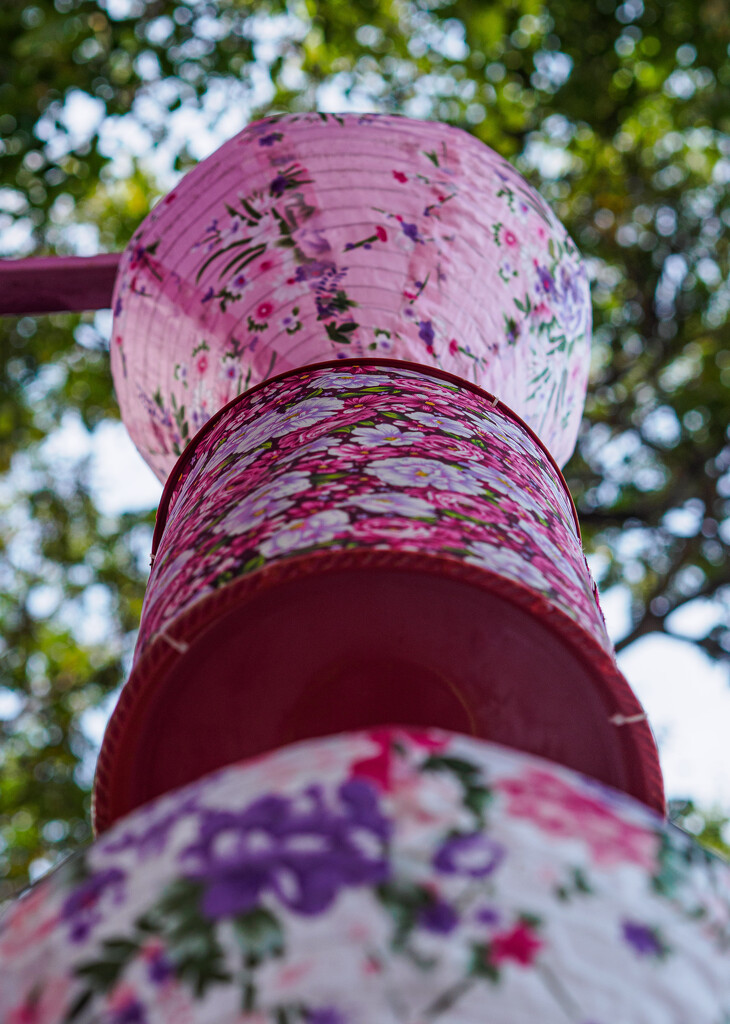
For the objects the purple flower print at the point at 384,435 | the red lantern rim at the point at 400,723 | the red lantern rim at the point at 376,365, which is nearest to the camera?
the red lantern rim at the point at 400,723

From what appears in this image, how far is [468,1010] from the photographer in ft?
1.17

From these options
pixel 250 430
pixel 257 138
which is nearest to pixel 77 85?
pixel 257 138

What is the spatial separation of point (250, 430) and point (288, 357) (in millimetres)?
181

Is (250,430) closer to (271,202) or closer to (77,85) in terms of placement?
(271,202)

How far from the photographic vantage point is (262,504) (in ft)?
1.97

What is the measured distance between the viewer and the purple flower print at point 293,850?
37 cm

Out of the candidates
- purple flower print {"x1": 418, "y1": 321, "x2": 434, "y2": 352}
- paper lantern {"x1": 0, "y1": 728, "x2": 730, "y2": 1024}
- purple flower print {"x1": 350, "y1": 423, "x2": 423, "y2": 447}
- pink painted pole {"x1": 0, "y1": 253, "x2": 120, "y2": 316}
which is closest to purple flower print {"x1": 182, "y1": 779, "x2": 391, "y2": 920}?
paper lantern {"x1": 0, "y1": 728, "x2": 730, "y2": 1024}

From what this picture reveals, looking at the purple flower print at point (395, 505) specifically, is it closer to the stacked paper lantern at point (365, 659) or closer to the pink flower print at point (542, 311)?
the stacked paper lantern at point (365, 659)

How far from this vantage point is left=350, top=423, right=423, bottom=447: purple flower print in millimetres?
656

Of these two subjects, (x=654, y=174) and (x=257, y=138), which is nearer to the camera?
(x=257, y=138)

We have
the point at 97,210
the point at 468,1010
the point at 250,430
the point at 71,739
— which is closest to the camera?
the point at 468,1010

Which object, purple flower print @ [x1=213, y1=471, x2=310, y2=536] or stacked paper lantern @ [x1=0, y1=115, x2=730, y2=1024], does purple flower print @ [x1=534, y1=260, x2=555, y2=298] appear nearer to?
stacked paper lantern @ [x1=0, y1=115, x2=730, y2=1024]

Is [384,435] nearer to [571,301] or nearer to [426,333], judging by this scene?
[426,333]

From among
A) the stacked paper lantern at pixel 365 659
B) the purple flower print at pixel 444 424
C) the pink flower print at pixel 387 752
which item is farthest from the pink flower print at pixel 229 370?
the pink flower print at pixel 387 752
